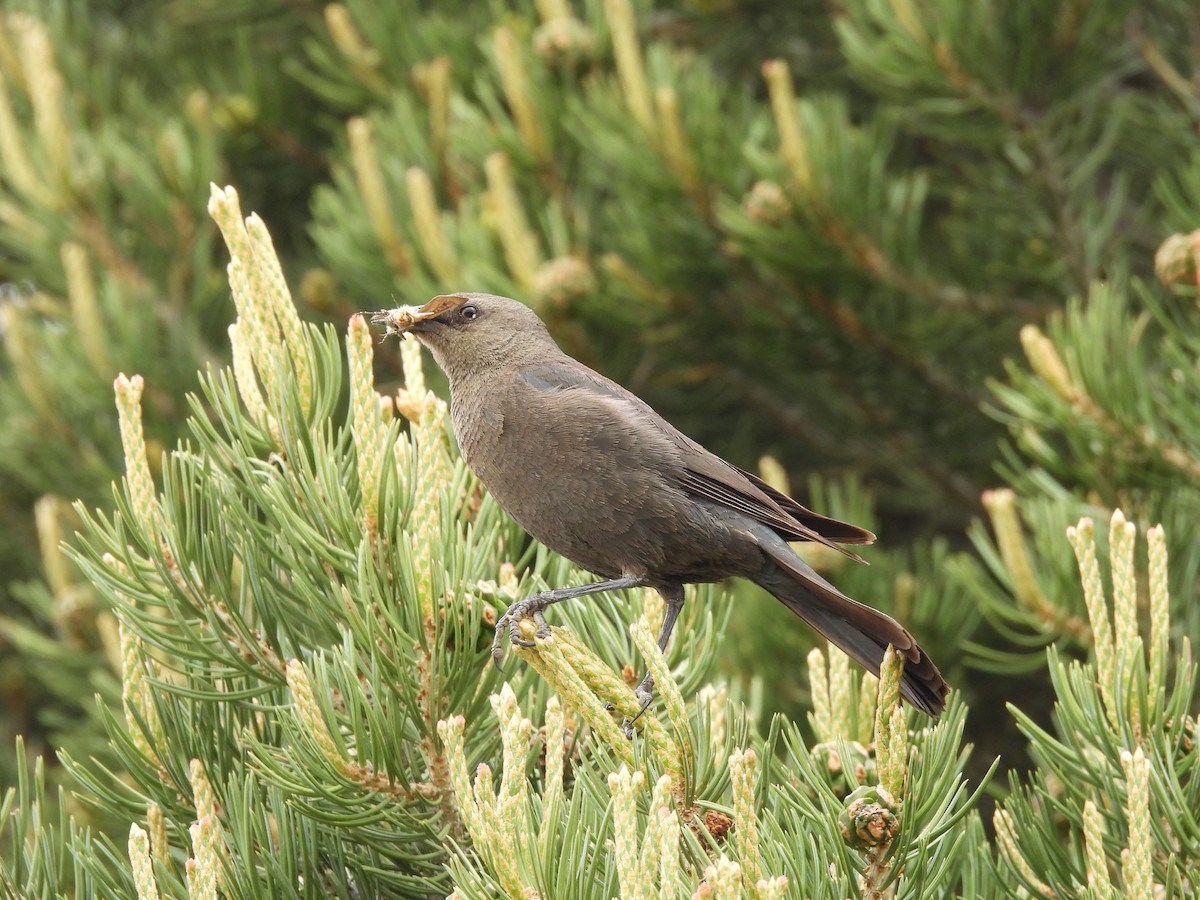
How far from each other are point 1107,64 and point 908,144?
0.95 meters

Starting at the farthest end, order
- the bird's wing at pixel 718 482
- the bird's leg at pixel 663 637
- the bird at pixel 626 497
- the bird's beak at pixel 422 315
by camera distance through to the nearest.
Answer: the bird's beak at pixel 422 315 < the bird's wing at pixel 718 482 < the bird at pixel 626 497 < the bird's leg at pixel 663 637

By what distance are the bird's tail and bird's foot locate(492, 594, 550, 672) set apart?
494mm

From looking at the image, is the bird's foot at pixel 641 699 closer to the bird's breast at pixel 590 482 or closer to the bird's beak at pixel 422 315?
the bird's breast at pixel 590 482

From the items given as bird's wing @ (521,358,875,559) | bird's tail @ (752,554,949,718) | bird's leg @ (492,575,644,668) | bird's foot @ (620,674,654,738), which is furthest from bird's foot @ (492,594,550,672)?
bird's wing @ (521,358,875,559)

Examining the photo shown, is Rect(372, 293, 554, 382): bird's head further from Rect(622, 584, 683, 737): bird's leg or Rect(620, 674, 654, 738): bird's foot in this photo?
Rect(620, 674, 654, 738): bird's foot

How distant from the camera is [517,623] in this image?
5.70 ft

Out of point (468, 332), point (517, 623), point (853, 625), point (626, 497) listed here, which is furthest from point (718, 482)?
point (517, 623)

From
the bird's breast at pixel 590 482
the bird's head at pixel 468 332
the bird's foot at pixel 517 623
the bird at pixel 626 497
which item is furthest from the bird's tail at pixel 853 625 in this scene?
the bird's head at pixel 468 332

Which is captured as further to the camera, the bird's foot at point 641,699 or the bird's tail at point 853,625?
the bird's tail at point 853,625

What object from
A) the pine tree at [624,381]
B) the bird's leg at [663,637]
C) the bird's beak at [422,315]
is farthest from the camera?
the bird's beak at [422,315]

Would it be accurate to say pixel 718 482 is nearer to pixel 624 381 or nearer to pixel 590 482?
pixel 590 482

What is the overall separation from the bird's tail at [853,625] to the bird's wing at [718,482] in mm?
71

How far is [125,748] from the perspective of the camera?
1766mm

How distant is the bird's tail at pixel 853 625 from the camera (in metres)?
1.85
